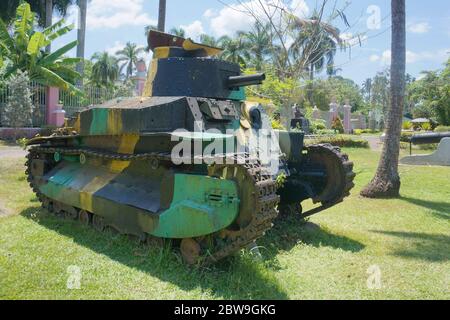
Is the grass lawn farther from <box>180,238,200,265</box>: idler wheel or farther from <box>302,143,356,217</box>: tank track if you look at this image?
<box>302,143,356,217</box>: tank track

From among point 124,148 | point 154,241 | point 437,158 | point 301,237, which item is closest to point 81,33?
point 437,158

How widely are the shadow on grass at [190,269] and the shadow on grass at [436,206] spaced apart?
5.13m

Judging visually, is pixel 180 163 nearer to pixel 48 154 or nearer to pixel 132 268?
pixel 132 268

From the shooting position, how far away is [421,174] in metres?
14.2

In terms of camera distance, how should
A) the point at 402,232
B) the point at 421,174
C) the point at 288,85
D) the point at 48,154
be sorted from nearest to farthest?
the point at 402,232
the point at 48,154
the point at 288,85
the point at 421,174

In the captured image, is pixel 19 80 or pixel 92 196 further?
pixel 19 80

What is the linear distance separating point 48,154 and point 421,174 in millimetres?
10706

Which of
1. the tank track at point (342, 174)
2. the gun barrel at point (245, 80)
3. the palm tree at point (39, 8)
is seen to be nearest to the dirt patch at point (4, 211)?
the gun barrel at point (245, 80)

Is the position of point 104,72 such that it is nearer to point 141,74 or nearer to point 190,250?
point 141,74

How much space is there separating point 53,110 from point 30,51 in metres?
2.79

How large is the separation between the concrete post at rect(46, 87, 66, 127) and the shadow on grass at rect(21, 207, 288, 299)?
16.2 meters

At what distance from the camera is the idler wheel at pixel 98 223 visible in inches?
269

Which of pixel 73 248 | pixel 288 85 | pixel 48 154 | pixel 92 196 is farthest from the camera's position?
pixel 288 85

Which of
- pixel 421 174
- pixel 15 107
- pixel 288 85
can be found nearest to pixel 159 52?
pixel 288 85
